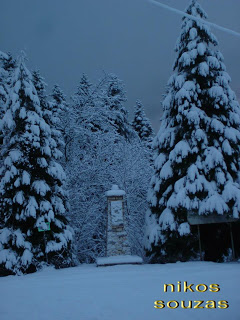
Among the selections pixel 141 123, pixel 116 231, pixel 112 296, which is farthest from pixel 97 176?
pixel 141 123

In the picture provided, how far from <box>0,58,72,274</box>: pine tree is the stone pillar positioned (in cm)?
168

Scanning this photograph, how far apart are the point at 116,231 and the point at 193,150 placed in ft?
11.6

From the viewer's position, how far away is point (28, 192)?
9938 millimetres

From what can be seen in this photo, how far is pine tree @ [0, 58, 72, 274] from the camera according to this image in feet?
30.5

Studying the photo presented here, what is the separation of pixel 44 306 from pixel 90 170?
400 inches

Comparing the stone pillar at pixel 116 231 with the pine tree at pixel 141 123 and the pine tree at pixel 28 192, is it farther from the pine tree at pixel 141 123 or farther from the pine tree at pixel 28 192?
the pine tree at pixel 141 123

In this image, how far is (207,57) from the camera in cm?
1026

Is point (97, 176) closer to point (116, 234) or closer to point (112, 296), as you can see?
point (116, 234)

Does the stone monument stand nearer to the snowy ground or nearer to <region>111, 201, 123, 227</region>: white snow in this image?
<region>111, 201, 123, 227</region>: white snow

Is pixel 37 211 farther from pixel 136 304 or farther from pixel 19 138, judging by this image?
pixel 136 304

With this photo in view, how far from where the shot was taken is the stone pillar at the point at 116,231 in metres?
9.20

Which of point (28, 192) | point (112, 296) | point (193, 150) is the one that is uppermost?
point (193, 150)

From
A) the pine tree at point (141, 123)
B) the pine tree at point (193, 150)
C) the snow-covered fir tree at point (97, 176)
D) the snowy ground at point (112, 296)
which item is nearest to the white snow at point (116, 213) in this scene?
the pine tree at point (193, 150)

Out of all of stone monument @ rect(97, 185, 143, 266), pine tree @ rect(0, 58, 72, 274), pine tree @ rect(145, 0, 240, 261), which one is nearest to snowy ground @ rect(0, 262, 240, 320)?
stone monument @ rect(97, 185, 143, 266)
